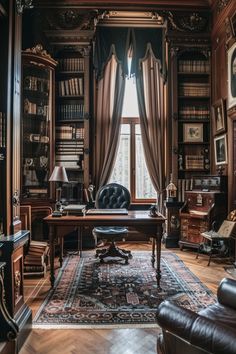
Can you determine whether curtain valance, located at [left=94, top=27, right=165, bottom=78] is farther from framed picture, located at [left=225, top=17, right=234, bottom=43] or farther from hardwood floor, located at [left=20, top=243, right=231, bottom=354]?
hardwood floor, located at [left=20, top=243, right=231, bottom=354]

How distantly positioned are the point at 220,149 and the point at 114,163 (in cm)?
181

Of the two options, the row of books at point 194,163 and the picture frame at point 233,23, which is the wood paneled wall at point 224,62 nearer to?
the picture frame at point 233,23

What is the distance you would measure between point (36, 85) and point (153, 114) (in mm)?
2083

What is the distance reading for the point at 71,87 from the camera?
17.0 ft

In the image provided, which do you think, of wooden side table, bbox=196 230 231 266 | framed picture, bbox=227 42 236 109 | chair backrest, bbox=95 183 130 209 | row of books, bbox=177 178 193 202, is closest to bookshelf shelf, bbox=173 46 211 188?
row of books, bbox=177 178 193 202

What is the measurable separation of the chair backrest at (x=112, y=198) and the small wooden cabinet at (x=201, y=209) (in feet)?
3.89

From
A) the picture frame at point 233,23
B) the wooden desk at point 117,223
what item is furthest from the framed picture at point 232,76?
the wooden desk at point 117,223

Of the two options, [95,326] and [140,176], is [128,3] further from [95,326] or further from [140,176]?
[95,326]

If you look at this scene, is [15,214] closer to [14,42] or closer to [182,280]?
[14,42]

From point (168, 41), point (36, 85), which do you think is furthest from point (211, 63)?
point (36, 85)

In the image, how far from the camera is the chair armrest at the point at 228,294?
182cm

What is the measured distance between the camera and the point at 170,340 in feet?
4.22

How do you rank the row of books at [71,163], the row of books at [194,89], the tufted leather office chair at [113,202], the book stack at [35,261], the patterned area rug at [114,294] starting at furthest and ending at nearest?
the row of books at [194,89] < the row of books at [71,163] < the tufted leather office chair at [113,202] < the book stack at [35,261] < the patterned area rug at [114,294]

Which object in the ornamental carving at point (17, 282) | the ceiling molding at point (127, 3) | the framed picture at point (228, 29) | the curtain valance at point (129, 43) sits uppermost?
the ceiling molding at point (127, 3)
